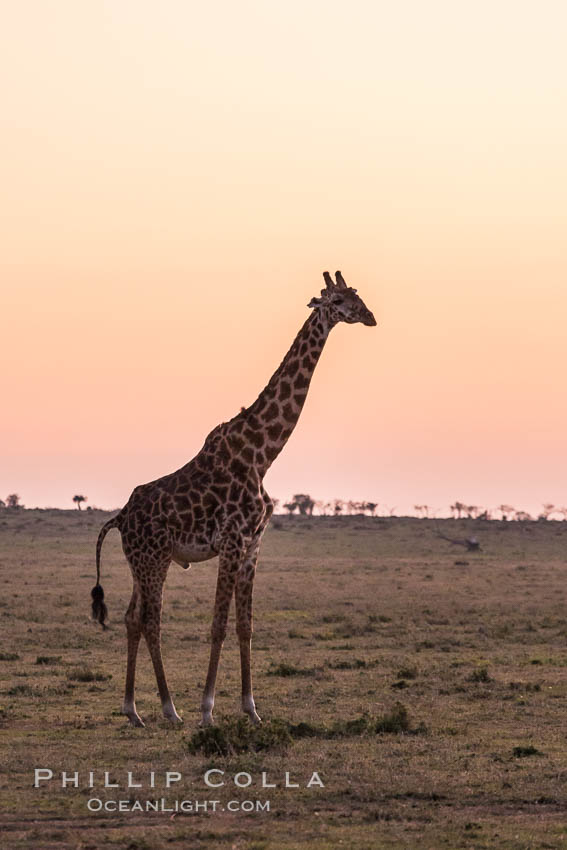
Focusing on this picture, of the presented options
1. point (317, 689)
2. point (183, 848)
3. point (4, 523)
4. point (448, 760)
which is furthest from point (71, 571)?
point (183, 848)

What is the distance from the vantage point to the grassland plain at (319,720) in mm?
10148

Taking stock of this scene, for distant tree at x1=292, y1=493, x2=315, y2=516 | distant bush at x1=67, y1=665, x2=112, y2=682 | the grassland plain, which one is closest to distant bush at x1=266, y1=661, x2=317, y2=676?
the grassland plain

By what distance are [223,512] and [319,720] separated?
256 cm

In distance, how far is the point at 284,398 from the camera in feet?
51.7

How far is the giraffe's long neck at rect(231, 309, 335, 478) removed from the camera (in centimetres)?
1554

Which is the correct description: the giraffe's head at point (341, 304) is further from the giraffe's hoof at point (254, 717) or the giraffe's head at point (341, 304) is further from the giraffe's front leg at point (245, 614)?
the giraffe's hoof at point (254, 717)

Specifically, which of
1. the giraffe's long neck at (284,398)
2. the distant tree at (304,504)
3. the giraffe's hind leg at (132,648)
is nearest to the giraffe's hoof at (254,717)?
the giraffe's hind leg at (132,648)

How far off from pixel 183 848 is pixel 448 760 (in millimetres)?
3938

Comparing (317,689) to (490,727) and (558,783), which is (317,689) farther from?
(558,783)

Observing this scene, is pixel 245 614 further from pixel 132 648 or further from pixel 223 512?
pixel 132 648

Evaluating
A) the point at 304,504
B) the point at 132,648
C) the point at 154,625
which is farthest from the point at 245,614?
the point at 304,504

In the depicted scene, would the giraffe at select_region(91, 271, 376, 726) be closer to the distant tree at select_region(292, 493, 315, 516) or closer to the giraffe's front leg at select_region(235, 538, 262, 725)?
the giraffe's front leg at select_region(235, 538, 262, 725)

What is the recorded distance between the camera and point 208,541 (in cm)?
1520

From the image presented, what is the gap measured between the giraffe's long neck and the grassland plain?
3051 millimetres
